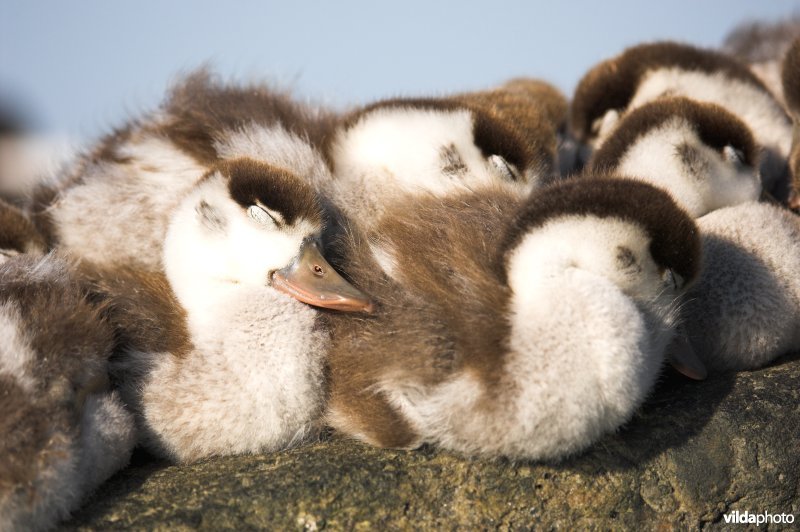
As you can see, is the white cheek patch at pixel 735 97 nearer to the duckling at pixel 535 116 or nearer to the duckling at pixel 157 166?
the duckling at pixel 535 116

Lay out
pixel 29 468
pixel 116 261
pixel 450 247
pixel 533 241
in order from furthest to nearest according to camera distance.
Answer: pixel 116 261, pixel 450 247, pixel 533 241, pixel 29 468

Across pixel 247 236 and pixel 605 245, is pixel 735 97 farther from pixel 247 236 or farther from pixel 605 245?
pixel 247 236

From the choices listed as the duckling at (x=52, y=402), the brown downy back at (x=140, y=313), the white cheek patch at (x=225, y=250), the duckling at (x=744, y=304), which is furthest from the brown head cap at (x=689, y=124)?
the duckling at (x=52, y=402)

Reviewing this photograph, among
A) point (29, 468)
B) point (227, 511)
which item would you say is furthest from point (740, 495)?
point (29, 468)

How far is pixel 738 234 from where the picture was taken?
382cm

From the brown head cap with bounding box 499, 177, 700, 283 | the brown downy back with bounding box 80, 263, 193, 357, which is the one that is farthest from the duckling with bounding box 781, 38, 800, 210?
the brown downy back with bounding box 80, 263, 193, 357

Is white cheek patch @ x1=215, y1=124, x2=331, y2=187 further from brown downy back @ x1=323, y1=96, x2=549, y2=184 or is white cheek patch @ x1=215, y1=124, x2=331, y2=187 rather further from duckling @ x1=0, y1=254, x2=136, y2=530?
duckling @ x1=0, y1=254, x2=136, y2=530

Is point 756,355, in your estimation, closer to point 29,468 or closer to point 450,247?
point 450,247

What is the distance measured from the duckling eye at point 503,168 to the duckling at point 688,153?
14.4 inches

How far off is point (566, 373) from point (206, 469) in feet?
4.33

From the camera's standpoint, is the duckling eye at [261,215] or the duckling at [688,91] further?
the duckling at [688,91]

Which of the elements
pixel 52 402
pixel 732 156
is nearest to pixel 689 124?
pixel 732 156

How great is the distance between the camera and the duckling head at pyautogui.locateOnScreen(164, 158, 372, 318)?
11.8ft

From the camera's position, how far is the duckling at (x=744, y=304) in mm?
3611
